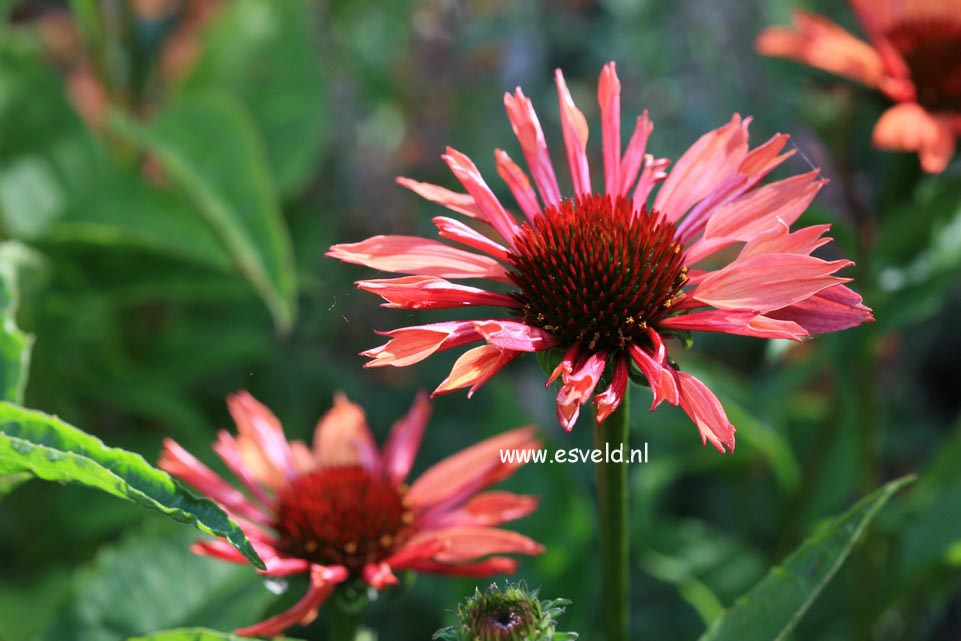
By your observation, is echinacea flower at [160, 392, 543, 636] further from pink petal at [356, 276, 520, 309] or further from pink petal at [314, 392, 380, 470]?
pink petal at [356, 276, 520, 309]

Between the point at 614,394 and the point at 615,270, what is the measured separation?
0.11 meters

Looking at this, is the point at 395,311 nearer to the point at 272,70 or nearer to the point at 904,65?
the point at 272,70

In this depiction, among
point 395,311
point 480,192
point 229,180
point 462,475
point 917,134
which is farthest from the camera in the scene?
point 395,311

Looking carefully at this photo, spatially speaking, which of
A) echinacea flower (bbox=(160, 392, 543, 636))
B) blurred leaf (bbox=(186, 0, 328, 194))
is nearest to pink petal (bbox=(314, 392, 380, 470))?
echinacea flower (bbox=(160, 392, 543, 636))

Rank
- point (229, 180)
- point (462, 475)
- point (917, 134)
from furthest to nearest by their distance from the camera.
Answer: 1. point (229, 180)
2. point (917, 134)
3. point (462, 475)

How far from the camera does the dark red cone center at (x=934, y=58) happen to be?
908 millimetres

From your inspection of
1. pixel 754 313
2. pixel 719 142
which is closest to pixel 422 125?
pixel 719 142

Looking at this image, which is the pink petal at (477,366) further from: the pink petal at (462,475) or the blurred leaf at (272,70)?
the blurred leaf at (272,70)

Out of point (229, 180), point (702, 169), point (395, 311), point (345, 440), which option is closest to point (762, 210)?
point (702, 169)

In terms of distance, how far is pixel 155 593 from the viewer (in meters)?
0.81

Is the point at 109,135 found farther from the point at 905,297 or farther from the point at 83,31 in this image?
the point at 905,297

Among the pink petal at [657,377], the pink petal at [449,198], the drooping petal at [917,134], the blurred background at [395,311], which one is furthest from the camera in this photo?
the blurred background at [395,311]

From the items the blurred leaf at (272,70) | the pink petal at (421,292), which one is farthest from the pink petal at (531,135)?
the blurred leaf at (272,70)

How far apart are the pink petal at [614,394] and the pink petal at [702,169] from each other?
0.11m
